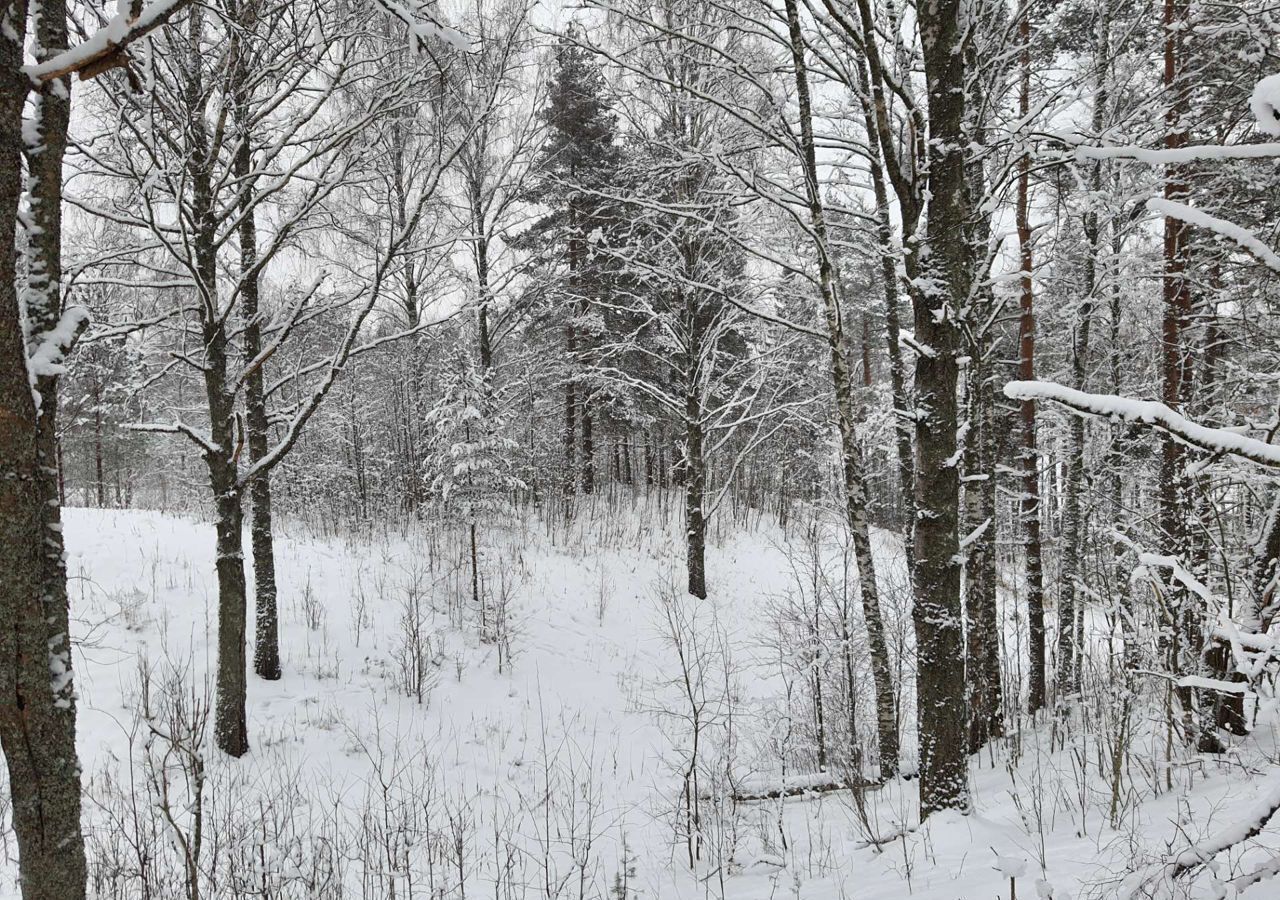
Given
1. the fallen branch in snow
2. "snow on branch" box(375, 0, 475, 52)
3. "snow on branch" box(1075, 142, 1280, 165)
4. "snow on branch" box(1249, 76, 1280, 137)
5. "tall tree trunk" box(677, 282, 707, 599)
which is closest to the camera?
"snow on branch" box(1249, 76, 1280, 137)

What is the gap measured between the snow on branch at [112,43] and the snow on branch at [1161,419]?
2.31 m

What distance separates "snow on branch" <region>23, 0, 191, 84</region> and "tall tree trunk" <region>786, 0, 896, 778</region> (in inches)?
186

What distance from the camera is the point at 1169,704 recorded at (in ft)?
12.8

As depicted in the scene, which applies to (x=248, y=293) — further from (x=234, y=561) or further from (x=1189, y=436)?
(x=1189, y=436)

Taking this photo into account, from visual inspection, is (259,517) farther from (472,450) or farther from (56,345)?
(56,345)

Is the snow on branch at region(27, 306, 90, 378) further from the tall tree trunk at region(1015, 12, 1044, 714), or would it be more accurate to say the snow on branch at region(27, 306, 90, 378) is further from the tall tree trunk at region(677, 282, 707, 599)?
the tall tree trunk at region(677, 282, 707, 599)

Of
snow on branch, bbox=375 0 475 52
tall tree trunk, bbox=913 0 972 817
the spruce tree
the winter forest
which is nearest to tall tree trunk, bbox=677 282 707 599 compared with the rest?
the winter forest

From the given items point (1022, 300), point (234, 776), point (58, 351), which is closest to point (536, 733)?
point (234, 776)

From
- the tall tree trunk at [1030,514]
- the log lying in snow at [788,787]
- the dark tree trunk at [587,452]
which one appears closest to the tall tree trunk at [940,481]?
the log lying in snow at [788,787]

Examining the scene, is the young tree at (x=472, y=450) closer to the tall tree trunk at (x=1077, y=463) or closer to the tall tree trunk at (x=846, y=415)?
the tall tree trunk at (x=846, y=415)

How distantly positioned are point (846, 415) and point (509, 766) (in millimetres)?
4889

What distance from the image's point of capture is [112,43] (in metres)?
1.72

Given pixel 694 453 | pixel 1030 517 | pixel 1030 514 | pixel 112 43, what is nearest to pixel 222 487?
pixel 112 43

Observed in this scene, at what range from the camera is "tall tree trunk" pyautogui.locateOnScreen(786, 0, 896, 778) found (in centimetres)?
556
